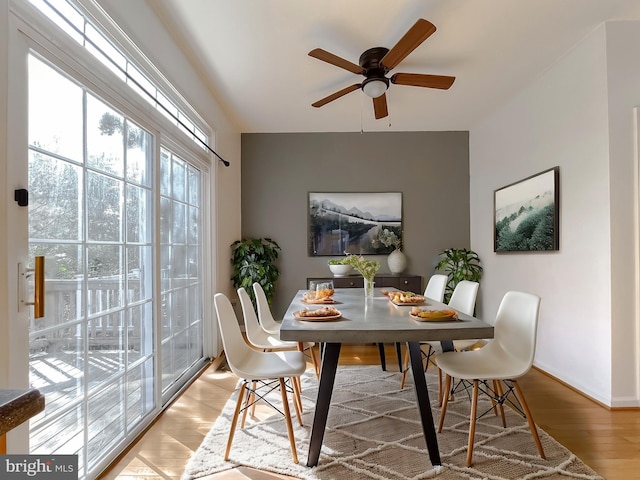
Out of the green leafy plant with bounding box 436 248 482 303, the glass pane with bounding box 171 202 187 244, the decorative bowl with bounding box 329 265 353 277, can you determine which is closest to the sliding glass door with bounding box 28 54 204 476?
the glass pane with bounding box 171 202 187 244

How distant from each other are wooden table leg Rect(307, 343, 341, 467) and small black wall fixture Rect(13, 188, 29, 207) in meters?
1.41

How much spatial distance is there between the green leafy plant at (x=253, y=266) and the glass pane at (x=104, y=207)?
238 cm

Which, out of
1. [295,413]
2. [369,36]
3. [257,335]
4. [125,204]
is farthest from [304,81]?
[295,413]

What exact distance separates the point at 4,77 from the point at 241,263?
133 inches

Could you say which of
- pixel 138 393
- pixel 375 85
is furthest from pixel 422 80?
pixel 138 393

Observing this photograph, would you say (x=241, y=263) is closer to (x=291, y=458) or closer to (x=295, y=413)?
(x=295, y=413)

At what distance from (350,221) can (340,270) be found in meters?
0.79

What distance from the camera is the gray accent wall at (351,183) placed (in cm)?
497

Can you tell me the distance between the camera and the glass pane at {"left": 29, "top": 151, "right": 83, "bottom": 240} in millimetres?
1436

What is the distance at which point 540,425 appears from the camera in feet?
7.54

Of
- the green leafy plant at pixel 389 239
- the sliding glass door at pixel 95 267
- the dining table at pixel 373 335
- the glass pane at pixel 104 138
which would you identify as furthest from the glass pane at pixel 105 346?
the green leafy plant at pixel 389 239

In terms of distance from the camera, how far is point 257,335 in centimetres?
273

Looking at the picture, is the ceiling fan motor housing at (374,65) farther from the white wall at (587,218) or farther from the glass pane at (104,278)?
the glass pane at (104,278)

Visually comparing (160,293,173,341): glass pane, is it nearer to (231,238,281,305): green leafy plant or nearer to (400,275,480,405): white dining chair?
(231,238,281,305): green leafy plant
